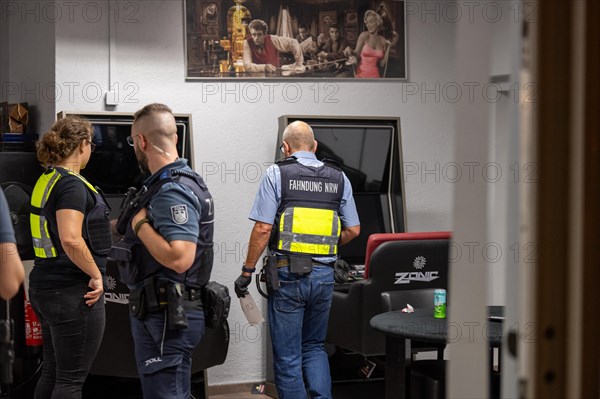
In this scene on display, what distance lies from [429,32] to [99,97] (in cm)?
254

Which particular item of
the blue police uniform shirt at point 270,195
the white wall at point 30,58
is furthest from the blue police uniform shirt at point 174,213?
the white wall at point 30,58

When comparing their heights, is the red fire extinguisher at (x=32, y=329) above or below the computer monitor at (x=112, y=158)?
below

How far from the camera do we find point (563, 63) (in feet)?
3.77

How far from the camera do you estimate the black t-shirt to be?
3.69 meters

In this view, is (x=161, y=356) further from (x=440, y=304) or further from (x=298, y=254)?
(x=298, y=254)

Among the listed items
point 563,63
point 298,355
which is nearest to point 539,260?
point 563,63

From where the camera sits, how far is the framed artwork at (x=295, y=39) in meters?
5.76

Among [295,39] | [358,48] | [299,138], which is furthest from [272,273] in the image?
[358,48]

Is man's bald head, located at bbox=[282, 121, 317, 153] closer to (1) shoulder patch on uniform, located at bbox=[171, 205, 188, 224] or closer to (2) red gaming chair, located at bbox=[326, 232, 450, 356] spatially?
(2) red gaming chair, located at bbox=[326, 232, 450, 356]

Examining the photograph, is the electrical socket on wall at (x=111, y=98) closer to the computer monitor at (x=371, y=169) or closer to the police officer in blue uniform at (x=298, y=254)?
the computer monitor at (x=371, y=169)

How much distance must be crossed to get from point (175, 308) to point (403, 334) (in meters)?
1.05

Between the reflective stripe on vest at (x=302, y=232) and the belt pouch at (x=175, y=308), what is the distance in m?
1.66

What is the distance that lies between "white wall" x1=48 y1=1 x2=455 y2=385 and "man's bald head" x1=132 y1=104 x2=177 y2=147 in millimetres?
2476

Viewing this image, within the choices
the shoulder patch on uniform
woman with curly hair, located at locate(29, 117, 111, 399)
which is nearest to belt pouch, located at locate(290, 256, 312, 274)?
woman with curly hair, located at locate(29, 117, 111, 399)
